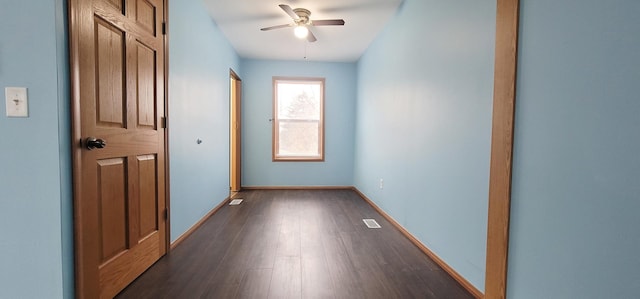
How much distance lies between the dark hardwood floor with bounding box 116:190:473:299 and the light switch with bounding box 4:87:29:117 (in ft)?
3.77

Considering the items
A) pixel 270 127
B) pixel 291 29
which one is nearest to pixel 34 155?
pixel 291 29

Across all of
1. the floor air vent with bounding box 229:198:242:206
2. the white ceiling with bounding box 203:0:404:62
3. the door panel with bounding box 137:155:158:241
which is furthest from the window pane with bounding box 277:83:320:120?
the door panel with bounding box 137:155:158:241

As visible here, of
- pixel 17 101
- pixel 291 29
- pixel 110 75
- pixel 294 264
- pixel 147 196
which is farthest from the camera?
pixel 291 29

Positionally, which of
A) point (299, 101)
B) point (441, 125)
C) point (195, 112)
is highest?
point (299, 101)

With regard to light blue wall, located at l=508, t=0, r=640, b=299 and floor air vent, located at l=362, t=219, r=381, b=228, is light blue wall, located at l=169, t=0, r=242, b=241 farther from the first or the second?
light blue wall, located at l=508, t=0, r=640, b=299

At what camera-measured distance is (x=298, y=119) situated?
16.9ft

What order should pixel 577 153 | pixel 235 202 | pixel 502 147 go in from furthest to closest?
pixel 235 202, pixel 502 147, pixel 577 153

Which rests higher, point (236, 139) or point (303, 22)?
point (303, 22)

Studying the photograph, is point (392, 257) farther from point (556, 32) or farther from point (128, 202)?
point (128, 202)

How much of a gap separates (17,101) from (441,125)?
2.48 m

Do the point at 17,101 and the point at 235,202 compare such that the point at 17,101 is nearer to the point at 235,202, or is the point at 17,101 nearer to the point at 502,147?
the point at 502,147

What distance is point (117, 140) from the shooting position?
160 cm

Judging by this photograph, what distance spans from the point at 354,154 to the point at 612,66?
4.26 meters

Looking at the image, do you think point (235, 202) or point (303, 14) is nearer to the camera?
point (303, 14)
